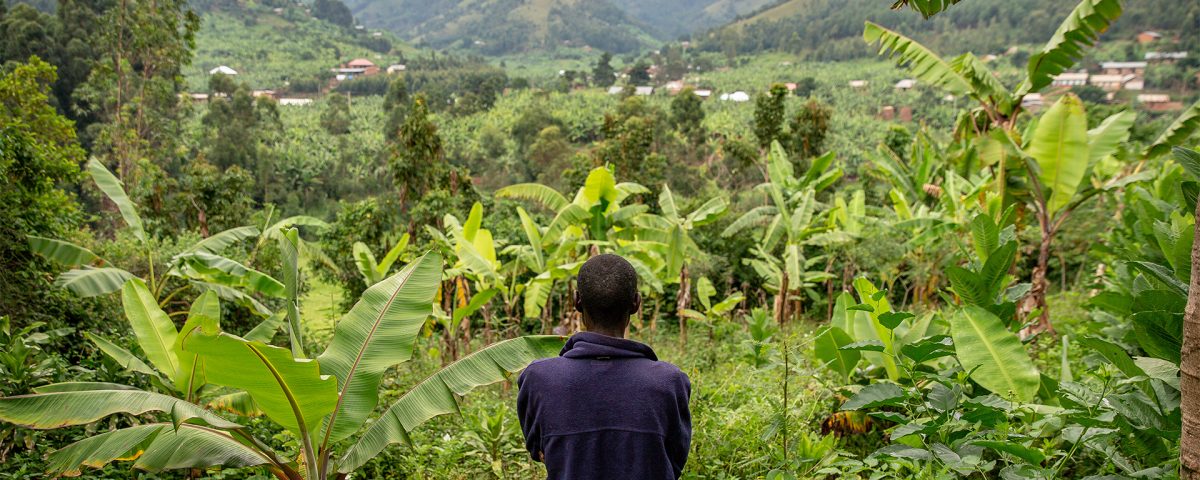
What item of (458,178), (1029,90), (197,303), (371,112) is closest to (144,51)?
(458,178)

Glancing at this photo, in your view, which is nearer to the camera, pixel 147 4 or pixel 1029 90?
pixel 1029 90

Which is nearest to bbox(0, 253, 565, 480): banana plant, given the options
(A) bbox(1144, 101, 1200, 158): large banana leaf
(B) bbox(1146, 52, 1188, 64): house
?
(A) bbox(1144, 101, 1200, 158): large banana leaf

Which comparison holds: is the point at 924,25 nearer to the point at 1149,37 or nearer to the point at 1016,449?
the point at 1149,37

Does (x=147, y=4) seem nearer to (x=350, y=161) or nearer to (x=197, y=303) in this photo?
(x=197, y=303)

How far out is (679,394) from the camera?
176cm

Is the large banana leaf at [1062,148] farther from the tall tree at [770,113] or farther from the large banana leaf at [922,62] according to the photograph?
the tall tree at [770,113]

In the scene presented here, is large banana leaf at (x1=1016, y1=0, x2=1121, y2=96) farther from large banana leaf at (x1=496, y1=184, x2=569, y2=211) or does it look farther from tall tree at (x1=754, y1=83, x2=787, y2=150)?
tall tree at (x1=754, y1=83, x2=787, y2=150)

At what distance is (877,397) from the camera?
222 centimetres

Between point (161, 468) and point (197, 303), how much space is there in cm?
139

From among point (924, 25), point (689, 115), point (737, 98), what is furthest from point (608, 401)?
point (924, 25)

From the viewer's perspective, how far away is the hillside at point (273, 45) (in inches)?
2288

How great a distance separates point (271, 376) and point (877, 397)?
Result: 78.7 inches

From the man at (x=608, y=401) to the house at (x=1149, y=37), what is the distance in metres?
59.8

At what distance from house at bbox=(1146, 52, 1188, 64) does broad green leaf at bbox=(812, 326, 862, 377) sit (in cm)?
5017
